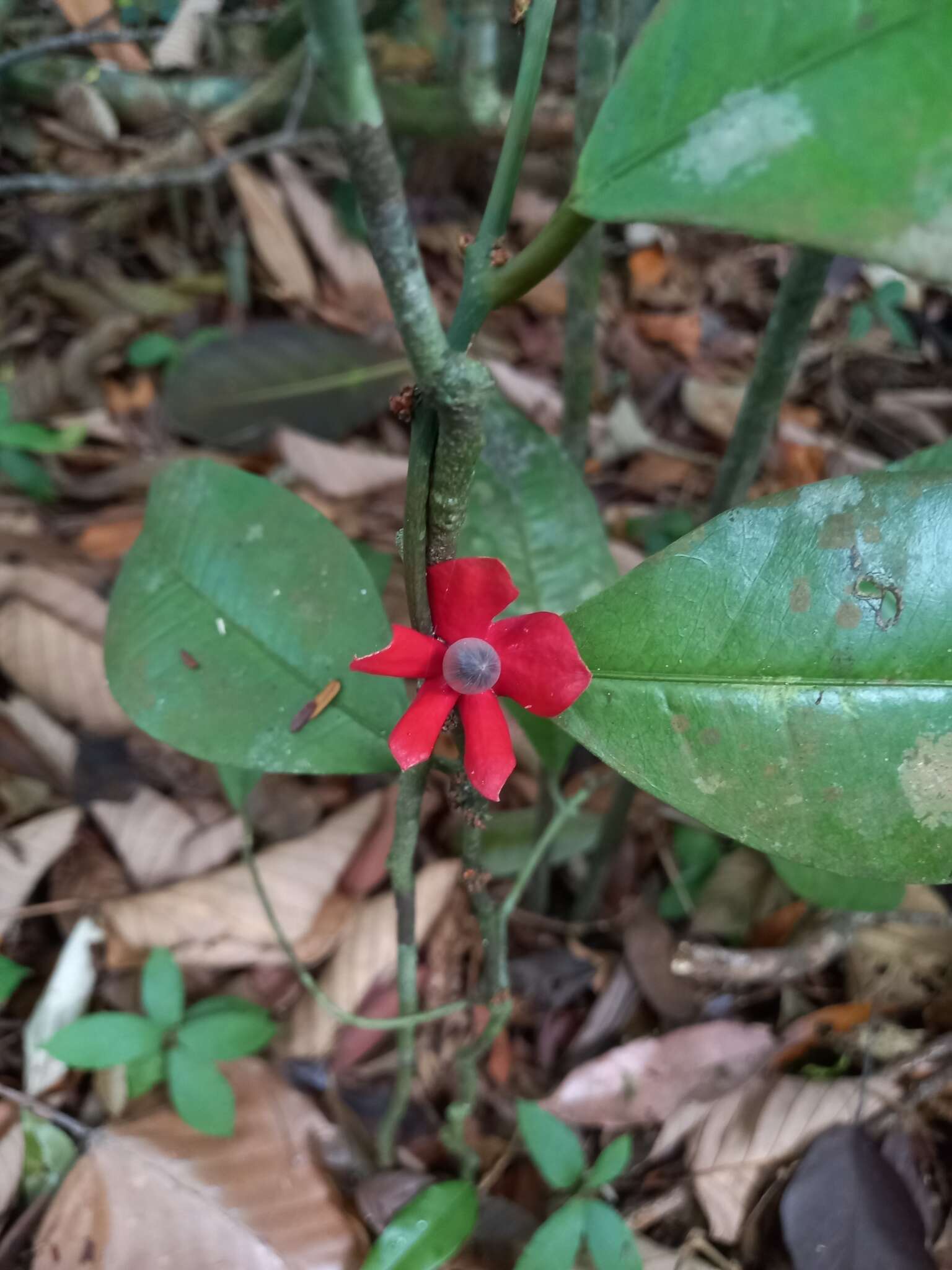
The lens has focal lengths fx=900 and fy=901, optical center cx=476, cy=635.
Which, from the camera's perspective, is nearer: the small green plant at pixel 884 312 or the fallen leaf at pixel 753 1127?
the fallen leaf at pixel 753 1127

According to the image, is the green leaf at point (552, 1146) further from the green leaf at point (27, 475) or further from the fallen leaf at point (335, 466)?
the green leaf at point (27, 475)

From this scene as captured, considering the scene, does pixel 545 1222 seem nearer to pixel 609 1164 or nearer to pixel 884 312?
pixel 609 1164

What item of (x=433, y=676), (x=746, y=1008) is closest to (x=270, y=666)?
(x=433, y=676)

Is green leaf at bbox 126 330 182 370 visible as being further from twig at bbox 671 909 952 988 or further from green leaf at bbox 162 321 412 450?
twig at bbox 671 909 952 988

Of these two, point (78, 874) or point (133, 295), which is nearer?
point (78, 874)

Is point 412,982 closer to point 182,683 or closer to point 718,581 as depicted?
point 182,683

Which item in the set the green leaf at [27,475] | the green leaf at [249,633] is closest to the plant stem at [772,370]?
the green leaf at [249,633]
